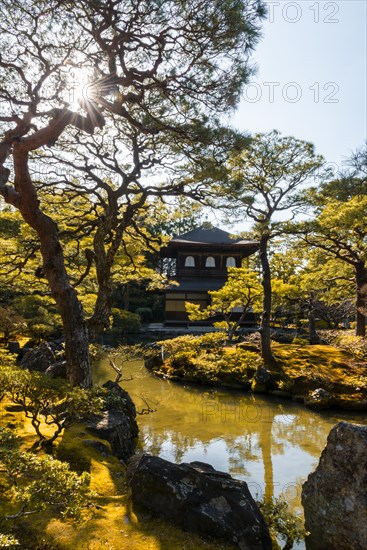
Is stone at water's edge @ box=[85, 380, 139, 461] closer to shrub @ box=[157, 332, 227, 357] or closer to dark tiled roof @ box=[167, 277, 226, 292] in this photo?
shrub @ box=[157, 332, 227, 357]

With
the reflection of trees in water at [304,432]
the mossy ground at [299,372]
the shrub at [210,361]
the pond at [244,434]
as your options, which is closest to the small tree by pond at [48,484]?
the pond at [244,434]

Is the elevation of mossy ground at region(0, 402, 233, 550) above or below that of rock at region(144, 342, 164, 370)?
above

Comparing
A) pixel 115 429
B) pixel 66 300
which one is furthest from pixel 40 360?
pixel 115 429

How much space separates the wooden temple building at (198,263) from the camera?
2562 cm

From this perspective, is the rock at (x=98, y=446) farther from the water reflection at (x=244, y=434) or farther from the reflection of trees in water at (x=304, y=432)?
the reflection of trees in water at (x=304, y=432)

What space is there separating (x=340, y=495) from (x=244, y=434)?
13.8ft

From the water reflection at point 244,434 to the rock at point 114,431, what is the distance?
704 mm

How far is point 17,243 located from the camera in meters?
9.45

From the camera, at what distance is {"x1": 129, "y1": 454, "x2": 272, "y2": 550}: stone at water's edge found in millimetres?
2973

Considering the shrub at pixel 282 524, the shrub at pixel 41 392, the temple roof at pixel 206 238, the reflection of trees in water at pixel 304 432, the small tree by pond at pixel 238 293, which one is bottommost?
the reflection of trees in water at pixel 304 432

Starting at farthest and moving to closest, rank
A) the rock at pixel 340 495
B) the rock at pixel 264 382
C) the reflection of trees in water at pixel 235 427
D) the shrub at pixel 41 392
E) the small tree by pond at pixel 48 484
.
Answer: the rock at pixel 264 382 < the reflection of trees in water at pixel 235 427 < the shrub at pixel 41 392 < the rock at pixel 340 495 < the small tree by pond at pixel 48 484

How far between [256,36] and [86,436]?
600 centimetres

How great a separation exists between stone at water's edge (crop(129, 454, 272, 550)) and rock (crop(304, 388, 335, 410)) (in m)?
6.39

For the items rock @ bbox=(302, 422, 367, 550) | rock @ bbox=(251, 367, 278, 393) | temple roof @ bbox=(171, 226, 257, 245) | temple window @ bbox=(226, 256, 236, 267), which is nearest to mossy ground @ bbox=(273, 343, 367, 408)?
rock @ bbox=(251, 367, 278, 393)
